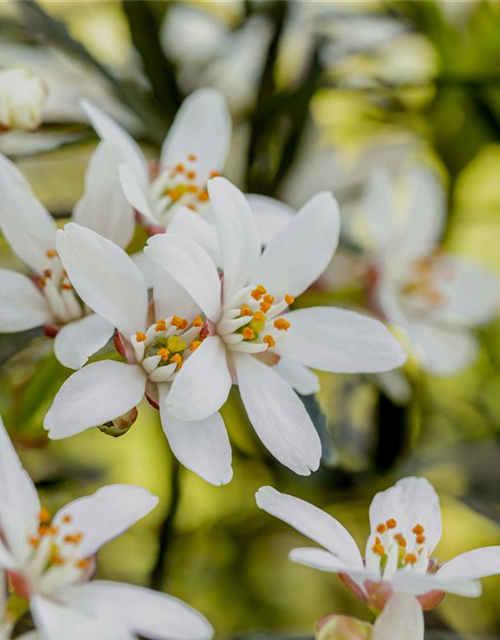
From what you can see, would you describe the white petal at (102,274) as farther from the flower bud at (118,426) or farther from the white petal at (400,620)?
the white petal at (400,620)

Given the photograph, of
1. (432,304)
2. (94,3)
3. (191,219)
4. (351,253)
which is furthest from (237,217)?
(94,3)

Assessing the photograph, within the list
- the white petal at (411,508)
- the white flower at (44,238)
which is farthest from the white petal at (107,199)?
the white petal at (411,508)

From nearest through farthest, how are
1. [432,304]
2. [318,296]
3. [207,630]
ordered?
[207,630] → [318,296] → [432,304]

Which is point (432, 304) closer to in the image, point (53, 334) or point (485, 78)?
point (485, 78)

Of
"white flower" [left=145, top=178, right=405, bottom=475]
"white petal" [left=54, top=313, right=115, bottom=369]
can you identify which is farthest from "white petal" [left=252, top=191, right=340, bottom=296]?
"white petal" [left=54, top=313, right=115, bottom=369]

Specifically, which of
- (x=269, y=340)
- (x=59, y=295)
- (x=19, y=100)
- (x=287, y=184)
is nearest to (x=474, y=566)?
(x=269, y=340)

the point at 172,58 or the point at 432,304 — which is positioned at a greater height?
the point at 172,58
